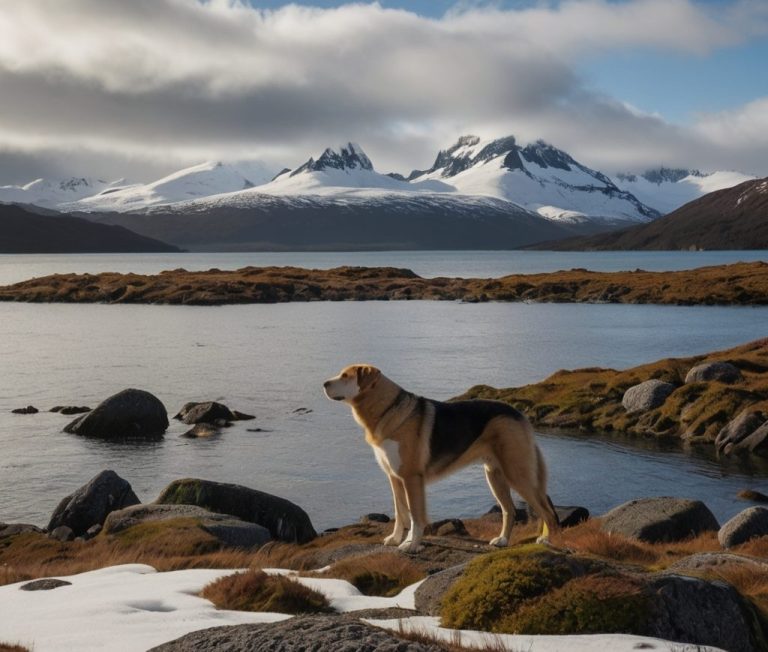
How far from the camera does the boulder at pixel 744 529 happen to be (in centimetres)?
1895

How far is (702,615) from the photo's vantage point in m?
7.84

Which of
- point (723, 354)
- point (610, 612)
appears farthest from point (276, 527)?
point (723, 354)

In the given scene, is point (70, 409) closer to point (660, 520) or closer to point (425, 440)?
point (660, 520)

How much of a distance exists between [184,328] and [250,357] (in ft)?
82.6

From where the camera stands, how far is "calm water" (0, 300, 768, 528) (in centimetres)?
2977

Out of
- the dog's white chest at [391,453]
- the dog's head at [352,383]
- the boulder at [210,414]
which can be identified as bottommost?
the boulder at [210,414]

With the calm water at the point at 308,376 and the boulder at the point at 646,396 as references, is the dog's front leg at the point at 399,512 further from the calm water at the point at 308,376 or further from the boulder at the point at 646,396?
the boulder at the point at 646,396

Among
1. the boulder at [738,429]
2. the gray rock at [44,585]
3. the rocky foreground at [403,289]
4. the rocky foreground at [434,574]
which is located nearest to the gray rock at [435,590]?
the rocky foreground at [434,574]

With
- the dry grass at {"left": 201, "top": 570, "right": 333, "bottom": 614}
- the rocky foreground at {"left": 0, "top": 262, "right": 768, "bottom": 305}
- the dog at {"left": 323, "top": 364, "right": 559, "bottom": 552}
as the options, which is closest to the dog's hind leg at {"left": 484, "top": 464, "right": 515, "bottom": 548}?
the dog at {"left": 323, "top": 364, "right": 559, "bottom": 552}

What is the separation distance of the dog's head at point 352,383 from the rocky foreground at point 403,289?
110948 millimetres

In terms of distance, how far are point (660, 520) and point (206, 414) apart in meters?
24.8

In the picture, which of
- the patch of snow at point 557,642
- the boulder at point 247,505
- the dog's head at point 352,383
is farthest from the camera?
the boulder at point 247,505

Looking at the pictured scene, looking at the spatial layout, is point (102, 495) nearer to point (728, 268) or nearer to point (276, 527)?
point (276, 527)

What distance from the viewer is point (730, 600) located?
8.04m
